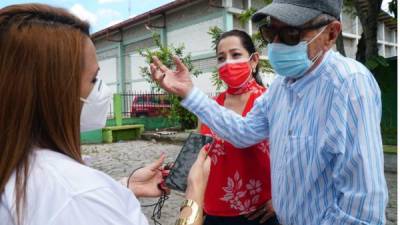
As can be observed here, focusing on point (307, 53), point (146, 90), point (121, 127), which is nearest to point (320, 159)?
point (307, 53)

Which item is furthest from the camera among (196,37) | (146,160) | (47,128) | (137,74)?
(137,74)

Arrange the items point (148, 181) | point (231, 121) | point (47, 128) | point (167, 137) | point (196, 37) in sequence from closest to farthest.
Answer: point (47, 128)
point (148, 181)
point (231, 121)
point (167, 137)
point (196, 37)

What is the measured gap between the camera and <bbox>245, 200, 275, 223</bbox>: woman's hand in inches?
85.0

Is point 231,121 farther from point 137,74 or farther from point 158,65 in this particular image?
point 137,74

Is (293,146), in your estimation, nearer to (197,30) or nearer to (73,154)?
(73,154)

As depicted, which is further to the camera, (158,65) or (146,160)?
(146,160)

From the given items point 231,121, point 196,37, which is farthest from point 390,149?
point 196,37

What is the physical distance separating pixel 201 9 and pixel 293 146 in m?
14.5

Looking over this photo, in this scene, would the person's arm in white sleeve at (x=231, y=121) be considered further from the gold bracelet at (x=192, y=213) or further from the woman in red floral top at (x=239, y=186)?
the gold bracelet at (x=192, y=213)

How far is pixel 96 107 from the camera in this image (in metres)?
1.40

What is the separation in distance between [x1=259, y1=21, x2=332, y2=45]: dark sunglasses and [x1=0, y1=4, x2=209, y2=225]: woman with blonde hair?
840 mm

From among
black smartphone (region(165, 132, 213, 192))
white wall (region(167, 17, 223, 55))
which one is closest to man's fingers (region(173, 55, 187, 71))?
black smartphone (region(165, 132, 213, 192))

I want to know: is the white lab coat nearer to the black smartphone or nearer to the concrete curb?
the black smartphone

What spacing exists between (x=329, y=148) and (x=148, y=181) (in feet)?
2.56
